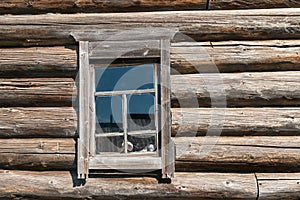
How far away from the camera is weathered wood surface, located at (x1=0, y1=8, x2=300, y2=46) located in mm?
4633

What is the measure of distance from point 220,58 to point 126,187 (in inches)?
54.1

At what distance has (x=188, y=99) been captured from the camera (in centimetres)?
461

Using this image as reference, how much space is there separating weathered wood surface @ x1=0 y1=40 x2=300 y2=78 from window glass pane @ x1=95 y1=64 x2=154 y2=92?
0.82 feet

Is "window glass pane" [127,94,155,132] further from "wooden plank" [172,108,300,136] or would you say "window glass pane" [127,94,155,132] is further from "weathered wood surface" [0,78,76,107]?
"weathered wood surface" [0,78,76,107]

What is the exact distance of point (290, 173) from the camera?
4.58 metres

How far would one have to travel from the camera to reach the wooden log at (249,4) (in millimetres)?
4664

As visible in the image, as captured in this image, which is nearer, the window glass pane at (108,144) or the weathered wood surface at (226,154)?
the weathered wood surface at (226,154)

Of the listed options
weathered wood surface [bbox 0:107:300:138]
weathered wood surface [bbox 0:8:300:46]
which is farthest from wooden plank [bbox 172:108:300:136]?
weathered wood surface [bbox 0:8:300:46]

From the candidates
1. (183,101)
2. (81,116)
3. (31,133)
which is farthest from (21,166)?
(183,101)

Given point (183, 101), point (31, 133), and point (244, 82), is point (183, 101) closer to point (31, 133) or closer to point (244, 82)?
point (244, 82)

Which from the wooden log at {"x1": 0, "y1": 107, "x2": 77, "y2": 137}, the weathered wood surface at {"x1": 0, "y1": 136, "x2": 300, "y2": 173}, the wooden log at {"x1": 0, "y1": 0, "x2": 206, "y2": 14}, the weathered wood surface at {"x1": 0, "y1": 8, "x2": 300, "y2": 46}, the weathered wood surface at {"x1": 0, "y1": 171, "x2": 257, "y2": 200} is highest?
the wooden log at {"x1": 0, "y1": 0, "x2": 206, "y2": 14}

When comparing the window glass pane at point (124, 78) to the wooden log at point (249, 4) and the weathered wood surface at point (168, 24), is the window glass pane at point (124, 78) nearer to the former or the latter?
the weathered wood surface at point (168, 24)

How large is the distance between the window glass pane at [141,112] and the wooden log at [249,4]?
0.98m

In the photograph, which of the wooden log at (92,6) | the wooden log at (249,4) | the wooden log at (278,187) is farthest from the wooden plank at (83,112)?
the wooden log at (278,187)
